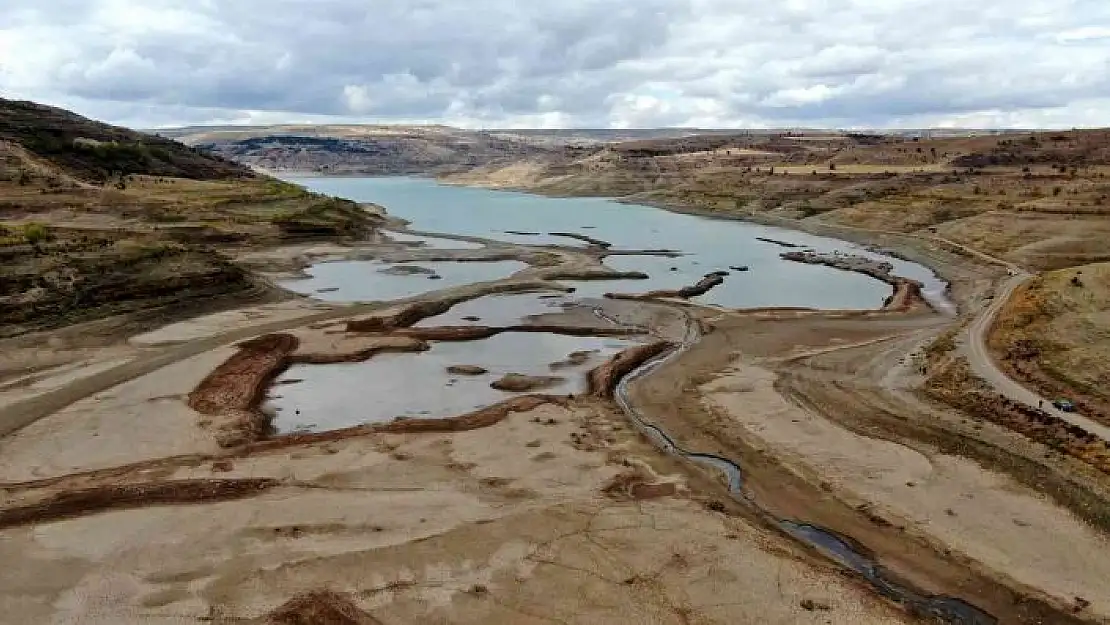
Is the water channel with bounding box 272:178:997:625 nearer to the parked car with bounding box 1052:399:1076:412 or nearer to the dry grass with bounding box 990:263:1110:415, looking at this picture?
the parked car with bounding box 1052:399:1076:412

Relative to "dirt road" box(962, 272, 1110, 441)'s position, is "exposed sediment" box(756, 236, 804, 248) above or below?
below

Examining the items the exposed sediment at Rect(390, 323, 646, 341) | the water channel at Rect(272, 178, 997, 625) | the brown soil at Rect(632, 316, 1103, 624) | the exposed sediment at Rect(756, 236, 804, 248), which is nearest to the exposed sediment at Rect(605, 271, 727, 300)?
the water channel at Rect(272, 178, 997, 625)

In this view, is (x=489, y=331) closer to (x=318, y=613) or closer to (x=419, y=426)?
(x=419, y=426)

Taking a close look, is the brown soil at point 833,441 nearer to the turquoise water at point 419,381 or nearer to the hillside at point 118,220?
the turquoise water at point 419,381

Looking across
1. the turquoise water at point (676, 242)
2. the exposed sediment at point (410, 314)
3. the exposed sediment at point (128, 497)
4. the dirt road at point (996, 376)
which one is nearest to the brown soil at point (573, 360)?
the exposed sediment at point (410, 314)

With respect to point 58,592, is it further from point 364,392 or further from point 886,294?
point 886,294
